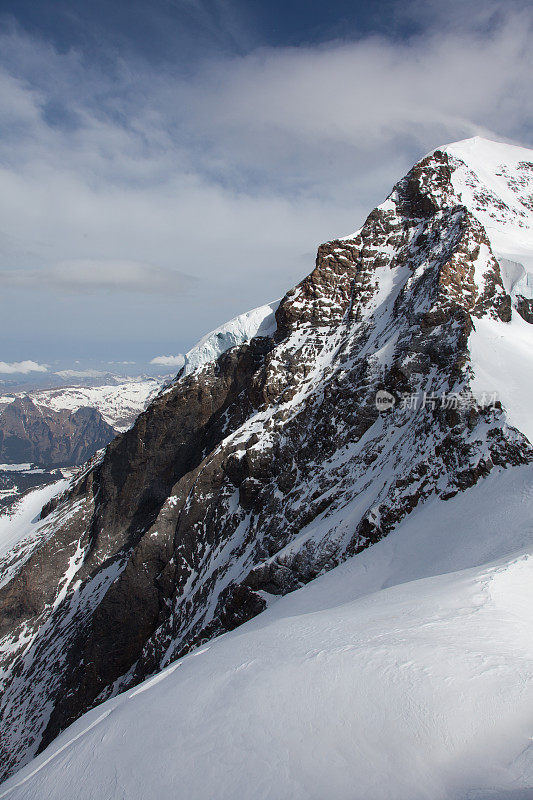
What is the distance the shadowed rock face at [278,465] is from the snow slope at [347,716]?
681 inches

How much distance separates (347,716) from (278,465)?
39.9m

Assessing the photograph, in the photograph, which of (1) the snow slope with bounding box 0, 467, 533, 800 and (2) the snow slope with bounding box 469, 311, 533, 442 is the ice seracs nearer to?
(2) the snow slope with bounding box 469, 311, 533, 442

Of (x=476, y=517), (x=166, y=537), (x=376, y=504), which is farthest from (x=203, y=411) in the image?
(x=476, y=517)

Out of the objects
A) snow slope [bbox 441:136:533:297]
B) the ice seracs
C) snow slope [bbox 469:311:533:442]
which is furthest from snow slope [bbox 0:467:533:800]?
the ice seracs

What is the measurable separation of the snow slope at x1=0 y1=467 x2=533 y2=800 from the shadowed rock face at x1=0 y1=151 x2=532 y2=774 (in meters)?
17.3

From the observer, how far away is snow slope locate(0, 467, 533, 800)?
6.69 m

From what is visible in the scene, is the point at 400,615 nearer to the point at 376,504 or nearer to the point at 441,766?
the point at 441,766

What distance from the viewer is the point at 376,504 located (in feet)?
99.6

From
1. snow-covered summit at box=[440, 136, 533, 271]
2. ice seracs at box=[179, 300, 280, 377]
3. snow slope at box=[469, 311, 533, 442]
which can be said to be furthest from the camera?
ice seracs at box=[179, 300, 280, 377]

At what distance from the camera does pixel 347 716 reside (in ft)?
26.2

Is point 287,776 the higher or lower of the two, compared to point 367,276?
lower

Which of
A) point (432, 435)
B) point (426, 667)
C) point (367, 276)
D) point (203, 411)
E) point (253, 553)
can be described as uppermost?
point (367, 276)

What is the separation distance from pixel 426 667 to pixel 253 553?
3392cm

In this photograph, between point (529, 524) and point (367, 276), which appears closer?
point (529, 524)
